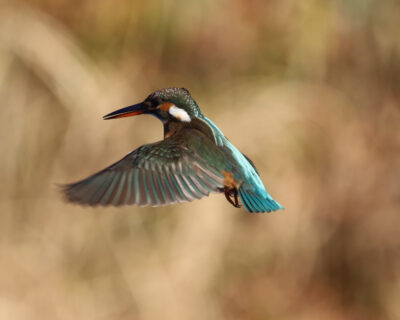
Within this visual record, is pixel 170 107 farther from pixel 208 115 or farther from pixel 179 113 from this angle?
pixel 208 115

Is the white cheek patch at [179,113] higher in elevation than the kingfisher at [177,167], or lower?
higher

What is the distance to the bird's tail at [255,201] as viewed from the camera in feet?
3.93

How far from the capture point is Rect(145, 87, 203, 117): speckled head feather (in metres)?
1.19

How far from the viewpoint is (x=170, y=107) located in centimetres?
119

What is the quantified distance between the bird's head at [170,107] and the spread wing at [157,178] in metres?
0.04

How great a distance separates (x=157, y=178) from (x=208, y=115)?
213 cm

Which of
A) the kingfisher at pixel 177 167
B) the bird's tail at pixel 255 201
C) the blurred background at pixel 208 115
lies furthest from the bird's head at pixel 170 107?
the blurred background at pixel 208 115

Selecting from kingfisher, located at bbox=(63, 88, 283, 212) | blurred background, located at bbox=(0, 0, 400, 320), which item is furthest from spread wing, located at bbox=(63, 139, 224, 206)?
blurred background, located at bbox=(0, 0, 400, 320)

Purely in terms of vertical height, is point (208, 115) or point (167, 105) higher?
point (208, 115)

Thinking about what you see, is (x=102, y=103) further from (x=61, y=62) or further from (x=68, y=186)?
(x=68, y=186)

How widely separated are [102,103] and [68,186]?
2.25m

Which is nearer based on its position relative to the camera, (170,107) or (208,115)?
(170,107)

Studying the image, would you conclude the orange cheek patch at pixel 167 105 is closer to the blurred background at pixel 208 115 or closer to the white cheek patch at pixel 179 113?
the white cheek patch at pixel 179 113

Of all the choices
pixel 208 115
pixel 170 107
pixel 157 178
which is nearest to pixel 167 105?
pixel 170 107
